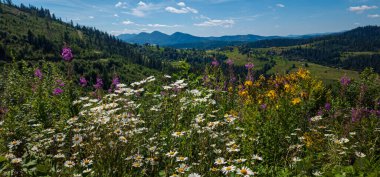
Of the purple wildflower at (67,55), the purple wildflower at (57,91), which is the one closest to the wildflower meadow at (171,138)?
the purple wildflower at (57,91)

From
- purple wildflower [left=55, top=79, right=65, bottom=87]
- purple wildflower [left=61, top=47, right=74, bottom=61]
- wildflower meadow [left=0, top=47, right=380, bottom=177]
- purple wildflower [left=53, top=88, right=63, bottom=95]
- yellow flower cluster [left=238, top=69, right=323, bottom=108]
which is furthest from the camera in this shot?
purple wildflower [left=61, top=47, right=74, bottom=61]

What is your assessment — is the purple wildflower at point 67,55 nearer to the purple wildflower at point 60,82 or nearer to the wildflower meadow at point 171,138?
the wildflower meadow at point 171,138

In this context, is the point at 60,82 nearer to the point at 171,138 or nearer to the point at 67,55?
the point at 67,55

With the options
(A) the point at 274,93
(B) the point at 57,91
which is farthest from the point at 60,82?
(A) the point at 274,93

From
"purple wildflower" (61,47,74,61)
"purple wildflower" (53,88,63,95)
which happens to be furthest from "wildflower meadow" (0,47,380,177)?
"purple wildflower" (61,47,74,61)

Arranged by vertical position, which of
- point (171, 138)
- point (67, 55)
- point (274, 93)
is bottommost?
point (171, 138)

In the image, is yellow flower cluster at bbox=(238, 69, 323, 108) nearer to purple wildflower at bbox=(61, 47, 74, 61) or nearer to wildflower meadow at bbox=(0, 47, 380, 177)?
wildflower meadow at bbox=(0, 47, 380, 177)

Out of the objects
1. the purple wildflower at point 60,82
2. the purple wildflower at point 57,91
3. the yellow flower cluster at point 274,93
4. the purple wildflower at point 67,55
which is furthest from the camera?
the purple wildflower at point 67,55

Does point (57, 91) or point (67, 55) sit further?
point (67, 55)

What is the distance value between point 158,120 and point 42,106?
329cm

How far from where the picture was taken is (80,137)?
4574 millimetres

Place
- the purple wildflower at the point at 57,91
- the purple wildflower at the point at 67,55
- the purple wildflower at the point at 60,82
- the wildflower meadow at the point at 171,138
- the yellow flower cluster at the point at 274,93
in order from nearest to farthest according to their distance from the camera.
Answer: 1. the wildflower meadow at the point at 171,138
2. the yellow flower cluster at the point at 274,93
3. the purple wildflower at the point at 57,91
4. the purple wildflower at the point at 60,82
5. the purple wildflower at the point at 67,55

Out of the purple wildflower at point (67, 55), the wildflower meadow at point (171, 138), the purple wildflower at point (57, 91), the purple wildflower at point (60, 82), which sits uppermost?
the purple wildflower at point (67, 55)

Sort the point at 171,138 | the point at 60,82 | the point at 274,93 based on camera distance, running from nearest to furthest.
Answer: the point at 171,138 < the point at 274,93 < the point at 60,82
